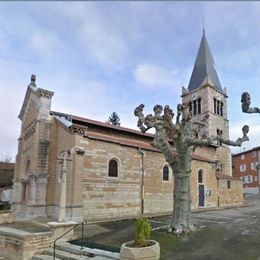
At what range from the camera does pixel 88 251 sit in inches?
412

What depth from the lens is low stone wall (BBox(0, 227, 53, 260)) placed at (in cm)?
1125

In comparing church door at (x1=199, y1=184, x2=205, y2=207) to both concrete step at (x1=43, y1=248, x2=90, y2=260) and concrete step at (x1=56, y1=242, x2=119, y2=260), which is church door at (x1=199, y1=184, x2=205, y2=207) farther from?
concrete step at (x1=43, y1=248, x2=90, y2=260)

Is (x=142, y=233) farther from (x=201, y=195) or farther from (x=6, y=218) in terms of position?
(x=201, y=195)

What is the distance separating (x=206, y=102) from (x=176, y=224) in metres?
31.4

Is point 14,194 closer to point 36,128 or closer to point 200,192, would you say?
point 36,128

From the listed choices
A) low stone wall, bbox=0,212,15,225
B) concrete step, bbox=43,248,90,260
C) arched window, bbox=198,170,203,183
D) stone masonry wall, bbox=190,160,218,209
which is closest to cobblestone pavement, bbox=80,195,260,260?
concrete step, bbox=43,248,90,260

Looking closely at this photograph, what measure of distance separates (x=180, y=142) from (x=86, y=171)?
24.3 feet

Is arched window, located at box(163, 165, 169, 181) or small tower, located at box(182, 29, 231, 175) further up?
small tower, located at box(182, 29, 231, 175)

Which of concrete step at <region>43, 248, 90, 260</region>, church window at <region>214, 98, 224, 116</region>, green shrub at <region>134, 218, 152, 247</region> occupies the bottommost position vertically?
concrete step at <region>43, 248, 90, 260</region>

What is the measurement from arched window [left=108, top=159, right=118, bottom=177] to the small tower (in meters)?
22.5

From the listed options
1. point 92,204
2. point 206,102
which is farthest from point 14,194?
point 206,102

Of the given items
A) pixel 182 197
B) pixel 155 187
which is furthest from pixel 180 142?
pixel 155 187

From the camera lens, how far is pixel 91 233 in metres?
13.8

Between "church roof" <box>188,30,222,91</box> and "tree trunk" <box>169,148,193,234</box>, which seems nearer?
"tree trunk" <box>169,148,193,234</box>
